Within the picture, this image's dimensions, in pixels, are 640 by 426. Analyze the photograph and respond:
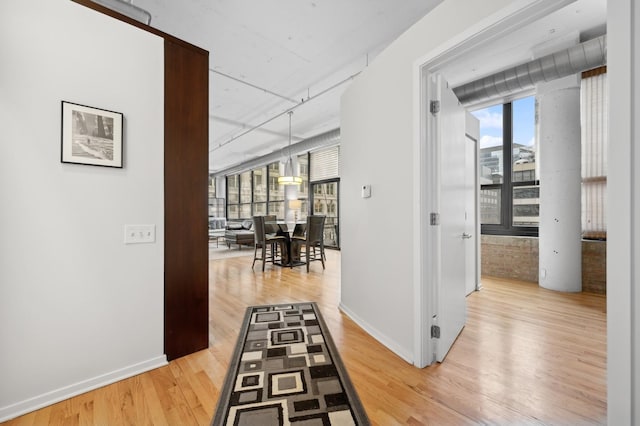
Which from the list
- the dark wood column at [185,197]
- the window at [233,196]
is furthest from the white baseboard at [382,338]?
the window at [233,196]

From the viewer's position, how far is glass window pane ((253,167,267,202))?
1089cm

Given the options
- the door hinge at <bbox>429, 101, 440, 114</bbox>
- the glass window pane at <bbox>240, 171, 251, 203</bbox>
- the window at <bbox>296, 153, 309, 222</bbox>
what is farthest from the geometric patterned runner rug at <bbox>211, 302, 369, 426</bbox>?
the glass window pane at <bbox>240, 171, 251, 203</bbox>

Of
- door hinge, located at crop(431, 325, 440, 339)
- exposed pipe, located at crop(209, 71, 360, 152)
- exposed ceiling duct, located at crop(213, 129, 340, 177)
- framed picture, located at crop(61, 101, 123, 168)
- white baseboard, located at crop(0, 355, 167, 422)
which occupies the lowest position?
white baseboard, located at crop(0, 355, 167, 422)

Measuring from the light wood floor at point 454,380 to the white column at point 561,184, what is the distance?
830 mm

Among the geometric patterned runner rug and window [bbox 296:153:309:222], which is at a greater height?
window [bbox 296:153:309:222]

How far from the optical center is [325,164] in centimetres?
813

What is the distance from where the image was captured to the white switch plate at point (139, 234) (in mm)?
1893

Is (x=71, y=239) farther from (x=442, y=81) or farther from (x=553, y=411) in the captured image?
(x=553, y=411)

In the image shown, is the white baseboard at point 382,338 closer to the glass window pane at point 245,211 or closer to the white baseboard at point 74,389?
the white baseboard at point 74,389

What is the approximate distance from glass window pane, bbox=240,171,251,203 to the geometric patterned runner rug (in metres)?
9.68

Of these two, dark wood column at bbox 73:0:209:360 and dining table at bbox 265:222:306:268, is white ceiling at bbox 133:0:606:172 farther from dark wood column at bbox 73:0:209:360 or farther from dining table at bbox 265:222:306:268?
dining table at bbox 265:222:306:268

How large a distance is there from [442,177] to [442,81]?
0.75 m

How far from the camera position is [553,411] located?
1545mm

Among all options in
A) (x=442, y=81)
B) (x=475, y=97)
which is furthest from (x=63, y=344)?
(x=475, y=97)
